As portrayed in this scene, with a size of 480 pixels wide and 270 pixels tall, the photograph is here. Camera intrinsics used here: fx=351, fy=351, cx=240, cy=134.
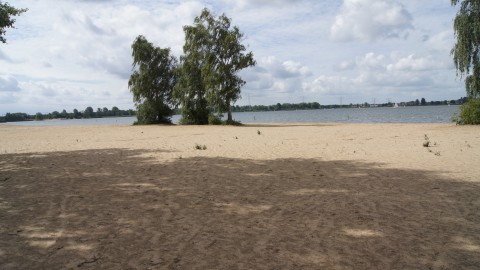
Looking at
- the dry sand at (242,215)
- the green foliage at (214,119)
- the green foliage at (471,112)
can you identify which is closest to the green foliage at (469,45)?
the green foliage at (471,112)

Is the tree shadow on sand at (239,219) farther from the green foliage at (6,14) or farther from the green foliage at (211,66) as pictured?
the green foliage at (211,66)

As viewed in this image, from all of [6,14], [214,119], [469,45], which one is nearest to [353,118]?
[214,119]

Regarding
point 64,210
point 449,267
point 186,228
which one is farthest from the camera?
point 64,210

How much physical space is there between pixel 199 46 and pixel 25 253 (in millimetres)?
34067

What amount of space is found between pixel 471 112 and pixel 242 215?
82.7 feet

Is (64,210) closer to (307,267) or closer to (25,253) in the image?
(25,253)

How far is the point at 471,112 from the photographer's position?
24.9m

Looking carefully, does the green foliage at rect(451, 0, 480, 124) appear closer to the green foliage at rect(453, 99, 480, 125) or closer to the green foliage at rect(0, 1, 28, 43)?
the green foliage at rect(453, 99, 480, 125)

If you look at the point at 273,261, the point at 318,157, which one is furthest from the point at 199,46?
the point at 273,261

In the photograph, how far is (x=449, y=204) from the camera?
6.41m

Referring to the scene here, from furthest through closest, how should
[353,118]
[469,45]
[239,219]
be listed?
[353,118] → [469,45] → [239,219]

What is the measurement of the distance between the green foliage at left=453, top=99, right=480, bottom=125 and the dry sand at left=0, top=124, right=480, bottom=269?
17.3 m

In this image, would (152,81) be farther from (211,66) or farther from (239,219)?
(239,219)

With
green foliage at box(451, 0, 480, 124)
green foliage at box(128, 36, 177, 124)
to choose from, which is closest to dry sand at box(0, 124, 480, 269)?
green foliage at box(451, 0, 480, 124)
